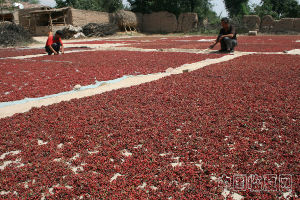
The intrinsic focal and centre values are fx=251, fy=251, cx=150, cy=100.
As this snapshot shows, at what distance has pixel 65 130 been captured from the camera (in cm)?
339

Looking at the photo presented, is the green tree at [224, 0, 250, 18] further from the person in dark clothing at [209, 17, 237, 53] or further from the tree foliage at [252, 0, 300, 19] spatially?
the person in dark clothing at [209, 17, 237, 53]

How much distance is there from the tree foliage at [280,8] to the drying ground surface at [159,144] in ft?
118

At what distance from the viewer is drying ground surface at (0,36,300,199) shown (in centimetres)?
222

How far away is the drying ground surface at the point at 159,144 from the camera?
2225 mm

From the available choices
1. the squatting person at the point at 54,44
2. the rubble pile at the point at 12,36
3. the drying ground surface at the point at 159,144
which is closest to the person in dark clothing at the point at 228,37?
the drying ground surface at the point at 159,144

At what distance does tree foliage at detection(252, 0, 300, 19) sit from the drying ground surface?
118 feet

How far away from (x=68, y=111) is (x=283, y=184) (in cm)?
321

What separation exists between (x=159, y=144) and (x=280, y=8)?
43102 mm

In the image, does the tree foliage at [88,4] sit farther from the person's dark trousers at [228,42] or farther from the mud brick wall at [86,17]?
the person's dark trousers at [228,42]

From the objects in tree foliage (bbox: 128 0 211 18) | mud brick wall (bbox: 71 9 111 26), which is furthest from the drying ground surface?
tree foliage (bbox: 128 0 211 18)

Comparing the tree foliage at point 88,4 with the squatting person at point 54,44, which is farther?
the tree foliage at point 88,4

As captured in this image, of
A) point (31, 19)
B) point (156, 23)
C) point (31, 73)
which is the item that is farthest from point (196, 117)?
point (156, 23)

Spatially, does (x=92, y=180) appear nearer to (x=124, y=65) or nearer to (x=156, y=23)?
(x=124, y=65)

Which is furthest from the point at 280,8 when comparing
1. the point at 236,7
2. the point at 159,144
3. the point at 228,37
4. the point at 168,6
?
the point at 159,144
